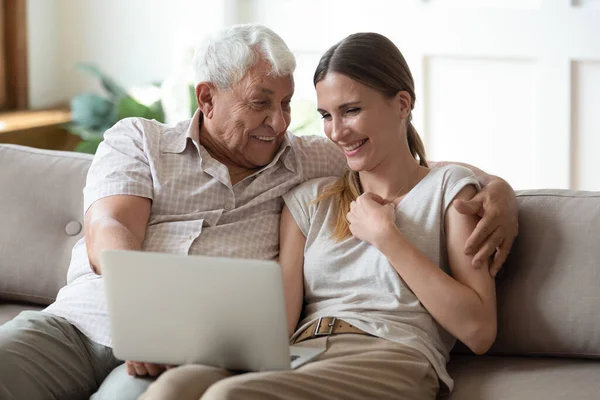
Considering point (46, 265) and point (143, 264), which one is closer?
point (143, 264)

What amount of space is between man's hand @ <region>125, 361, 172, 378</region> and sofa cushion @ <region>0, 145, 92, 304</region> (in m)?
0.61

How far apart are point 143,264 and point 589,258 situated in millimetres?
953

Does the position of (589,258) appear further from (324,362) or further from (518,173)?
(518,173)

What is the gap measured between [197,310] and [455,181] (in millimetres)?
639

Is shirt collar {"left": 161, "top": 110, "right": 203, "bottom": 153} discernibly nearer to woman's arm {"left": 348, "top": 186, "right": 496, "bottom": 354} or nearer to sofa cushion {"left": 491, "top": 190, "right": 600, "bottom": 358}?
woman's arm {"left": 348, "top": 186, "right": 496, "bottom": 354}

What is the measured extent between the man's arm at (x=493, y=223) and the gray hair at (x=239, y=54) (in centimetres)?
54

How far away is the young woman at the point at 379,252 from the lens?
1.83 m

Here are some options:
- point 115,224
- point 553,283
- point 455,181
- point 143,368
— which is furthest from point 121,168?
point 553,283

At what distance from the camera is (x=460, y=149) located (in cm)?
367

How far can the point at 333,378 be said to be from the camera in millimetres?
1696

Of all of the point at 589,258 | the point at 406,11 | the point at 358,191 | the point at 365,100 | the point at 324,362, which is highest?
the point at 406,11

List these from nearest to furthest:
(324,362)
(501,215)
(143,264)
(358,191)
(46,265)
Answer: (143,264)
(324,362)
(501,215)
(358,191)
(46,265)

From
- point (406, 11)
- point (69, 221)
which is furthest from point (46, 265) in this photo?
point (406, 11)

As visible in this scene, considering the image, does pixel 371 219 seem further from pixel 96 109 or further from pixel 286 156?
pixel 96 109
